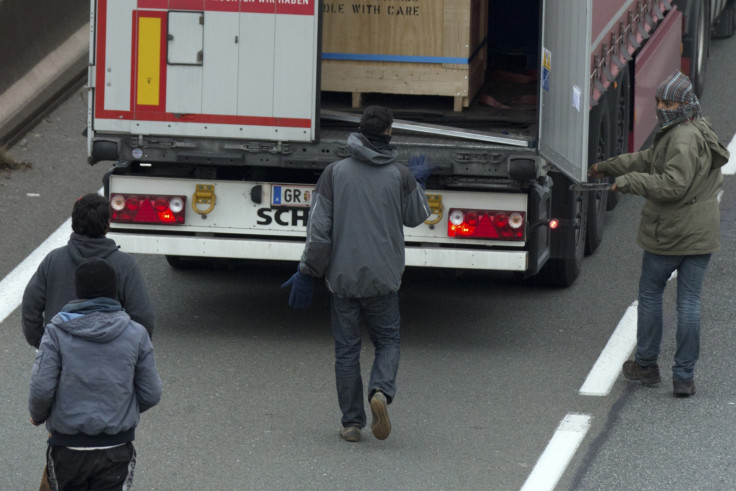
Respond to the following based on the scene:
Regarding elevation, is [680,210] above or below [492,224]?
above

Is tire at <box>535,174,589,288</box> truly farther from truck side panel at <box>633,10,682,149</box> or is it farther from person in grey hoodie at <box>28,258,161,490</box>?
person in grey hoodie at <box>28,258,161,490</box>

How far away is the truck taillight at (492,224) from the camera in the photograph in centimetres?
815

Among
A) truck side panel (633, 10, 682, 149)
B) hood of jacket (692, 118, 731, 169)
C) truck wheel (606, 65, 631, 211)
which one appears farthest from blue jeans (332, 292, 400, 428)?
truck side panel (633, 10, 682, 149)

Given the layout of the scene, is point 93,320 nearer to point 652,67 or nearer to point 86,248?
point 86,248

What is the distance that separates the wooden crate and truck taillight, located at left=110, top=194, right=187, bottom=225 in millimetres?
1708

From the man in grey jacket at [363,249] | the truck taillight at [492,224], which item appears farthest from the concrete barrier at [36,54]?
the man in grey jacket at [363,249]

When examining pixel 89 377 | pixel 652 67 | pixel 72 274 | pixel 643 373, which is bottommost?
pixel 643 373

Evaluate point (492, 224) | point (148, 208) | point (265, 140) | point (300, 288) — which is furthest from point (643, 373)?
point (148, 208)

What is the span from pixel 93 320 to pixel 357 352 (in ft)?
7.20

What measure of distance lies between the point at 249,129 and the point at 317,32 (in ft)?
2.31

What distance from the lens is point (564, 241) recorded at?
937cm

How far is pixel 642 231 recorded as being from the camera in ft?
25.1

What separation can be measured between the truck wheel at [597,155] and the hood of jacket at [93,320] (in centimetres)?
552

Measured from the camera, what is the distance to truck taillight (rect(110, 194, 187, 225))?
8.40m
